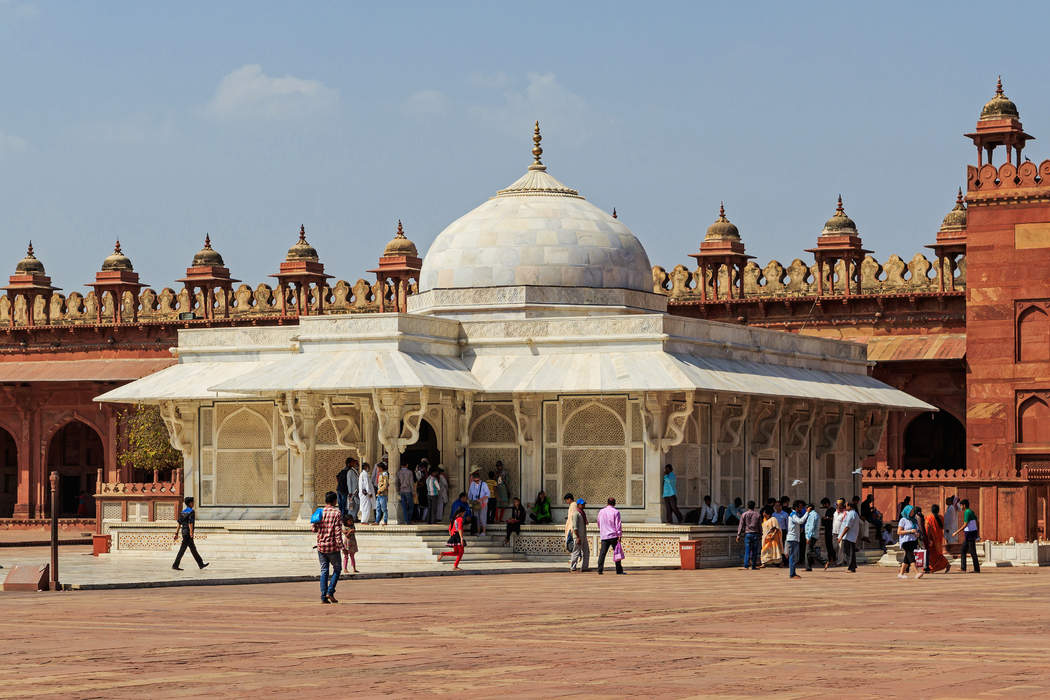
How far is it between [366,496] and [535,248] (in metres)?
6.28

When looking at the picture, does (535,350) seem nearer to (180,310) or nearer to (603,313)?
(603,313)

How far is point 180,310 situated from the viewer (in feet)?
154

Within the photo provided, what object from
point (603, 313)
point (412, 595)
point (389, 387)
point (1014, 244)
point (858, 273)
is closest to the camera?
point (412, 595)

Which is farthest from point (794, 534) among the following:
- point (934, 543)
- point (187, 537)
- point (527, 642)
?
point (527, 642)

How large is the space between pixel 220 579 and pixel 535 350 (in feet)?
27.8

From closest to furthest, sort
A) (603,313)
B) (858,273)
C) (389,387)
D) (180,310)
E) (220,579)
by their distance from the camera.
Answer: (220,579) → (389,387) → (603,313) → (858,273) → (180,310)

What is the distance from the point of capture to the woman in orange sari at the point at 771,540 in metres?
25.5

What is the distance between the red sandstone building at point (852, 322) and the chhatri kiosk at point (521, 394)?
541 cm

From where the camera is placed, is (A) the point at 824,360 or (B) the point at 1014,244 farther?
(B) the point at 1014,244

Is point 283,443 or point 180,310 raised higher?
point 180,310

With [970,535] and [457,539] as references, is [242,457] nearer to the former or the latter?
[457,539]

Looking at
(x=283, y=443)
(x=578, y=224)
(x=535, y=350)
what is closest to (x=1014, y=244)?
(x=578, y=224)

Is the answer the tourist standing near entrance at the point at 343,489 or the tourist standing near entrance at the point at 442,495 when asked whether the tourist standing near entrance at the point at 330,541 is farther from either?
A: the tourist standing near entrance at the point at 442,495

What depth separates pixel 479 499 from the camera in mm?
26344
